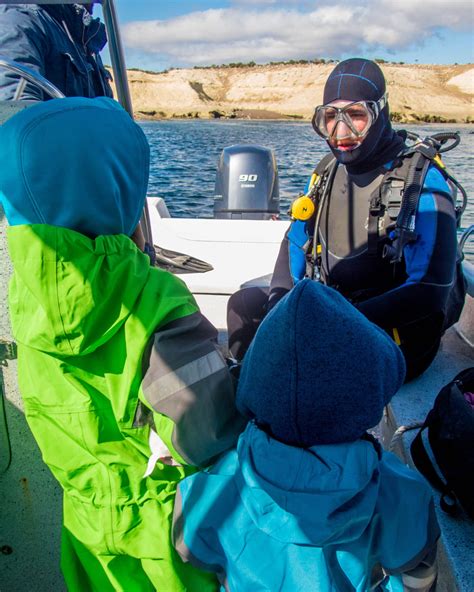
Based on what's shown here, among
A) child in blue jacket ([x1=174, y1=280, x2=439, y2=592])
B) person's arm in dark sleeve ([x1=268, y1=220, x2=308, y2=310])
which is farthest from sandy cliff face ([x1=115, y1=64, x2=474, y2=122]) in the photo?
child in blue jacket ([x1=174, y1=280, x2=439, y2=592])

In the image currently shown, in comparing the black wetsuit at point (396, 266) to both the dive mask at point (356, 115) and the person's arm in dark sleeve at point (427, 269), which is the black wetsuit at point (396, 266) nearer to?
the person's arm in dark sleeve at point (427, 269)

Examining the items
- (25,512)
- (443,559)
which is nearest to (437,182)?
(443,559)

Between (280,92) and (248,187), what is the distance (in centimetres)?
7021

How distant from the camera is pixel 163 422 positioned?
35.9 inches

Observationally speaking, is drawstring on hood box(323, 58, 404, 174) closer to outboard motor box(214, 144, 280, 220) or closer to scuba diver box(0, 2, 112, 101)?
scuba diver box(0, 2, 112, 101)

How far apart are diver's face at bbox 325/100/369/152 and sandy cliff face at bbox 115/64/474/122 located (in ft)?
192

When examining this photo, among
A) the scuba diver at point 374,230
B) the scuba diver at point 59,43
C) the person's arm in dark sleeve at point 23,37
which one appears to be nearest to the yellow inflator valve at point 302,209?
the scuba diver at point 374,230

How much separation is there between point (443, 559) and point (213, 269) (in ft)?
Result: 6.65

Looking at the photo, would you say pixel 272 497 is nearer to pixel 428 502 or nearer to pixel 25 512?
pixel 428 502

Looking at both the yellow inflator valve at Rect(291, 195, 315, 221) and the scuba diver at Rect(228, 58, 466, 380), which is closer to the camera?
the scuba diver at Rect(228, 58, 466, 380)

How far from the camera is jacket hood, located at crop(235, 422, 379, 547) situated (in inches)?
32.3

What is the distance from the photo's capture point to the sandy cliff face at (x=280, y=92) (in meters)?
60.5

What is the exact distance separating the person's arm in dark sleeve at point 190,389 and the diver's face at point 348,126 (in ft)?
4.48

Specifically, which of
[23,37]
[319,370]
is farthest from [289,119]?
[319,370]
